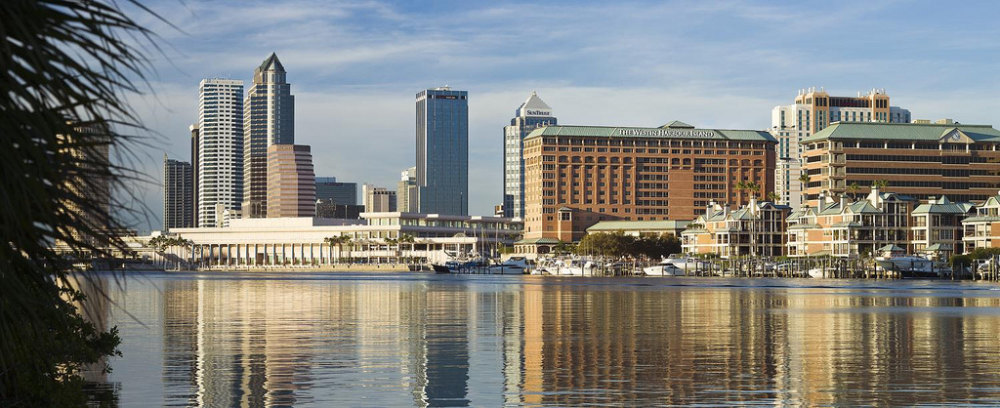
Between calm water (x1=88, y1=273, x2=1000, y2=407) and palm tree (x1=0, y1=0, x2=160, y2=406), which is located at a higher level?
palm tree (x1=0, y1=0, x2=160, y2=406)

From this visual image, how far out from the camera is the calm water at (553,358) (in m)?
35.0

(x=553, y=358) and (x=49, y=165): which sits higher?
(x=49, y=165)

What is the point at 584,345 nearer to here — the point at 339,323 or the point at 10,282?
the point at 339,323

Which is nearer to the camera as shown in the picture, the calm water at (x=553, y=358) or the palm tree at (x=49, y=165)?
the palm tree at (x=49, y=165)

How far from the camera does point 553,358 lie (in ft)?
153

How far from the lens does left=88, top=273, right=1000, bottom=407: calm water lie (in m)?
35.0

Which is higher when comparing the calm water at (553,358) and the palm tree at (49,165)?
the palm tree at (49,165)

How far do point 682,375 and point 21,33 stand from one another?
32.8m

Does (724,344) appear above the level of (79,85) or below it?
below

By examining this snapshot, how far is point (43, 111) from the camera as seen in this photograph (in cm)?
1002

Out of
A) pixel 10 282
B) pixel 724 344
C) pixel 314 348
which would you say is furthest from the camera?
pixel 724 344

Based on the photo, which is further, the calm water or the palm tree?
the calm water

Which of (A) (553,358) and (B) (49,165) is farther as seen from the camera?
(A) (553,358)

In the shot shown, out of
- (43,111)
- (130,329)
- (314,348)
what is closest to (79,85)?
(43,111)
